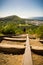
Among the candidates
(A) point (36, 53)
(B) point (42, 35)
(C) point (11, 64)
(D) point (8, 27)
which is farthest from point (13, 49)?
(D) point (8, 27)

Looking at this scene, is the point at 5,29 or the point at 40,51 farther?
the point at 5,29

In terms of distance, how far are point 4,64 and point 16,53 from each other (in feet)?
3.63

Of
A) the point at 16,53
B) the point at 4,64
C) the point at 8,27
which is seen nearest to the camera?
the point at 4,64

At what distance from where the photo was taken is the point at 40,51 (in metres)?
3.87

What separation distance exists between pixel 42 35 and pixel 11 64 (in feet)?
18.1

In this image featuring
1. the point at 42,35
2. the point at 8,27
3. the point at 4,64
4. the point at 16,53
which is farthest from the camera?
the point at 8,27

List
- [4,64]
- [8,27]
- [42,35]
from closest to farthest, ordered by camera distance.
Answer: [4,64] < [42,35] < [8,27]

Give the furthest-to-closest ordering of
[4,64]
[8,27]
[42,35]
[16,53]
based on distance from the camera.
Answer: [8,27], [42,35], [16,53], [4,64]

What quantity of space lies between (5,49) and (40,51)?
104 cm

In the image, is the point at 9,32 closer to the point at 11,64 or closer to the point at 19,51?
the point at 19,51

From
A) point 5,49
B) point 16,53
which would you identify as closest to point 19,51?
point 16,53

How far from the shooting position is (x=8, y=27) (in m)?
9.79

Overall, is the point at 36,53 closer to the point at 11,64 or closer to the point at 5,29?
the point at 11,64

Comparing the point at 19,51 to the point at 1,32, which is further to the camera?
the point at 1,32
